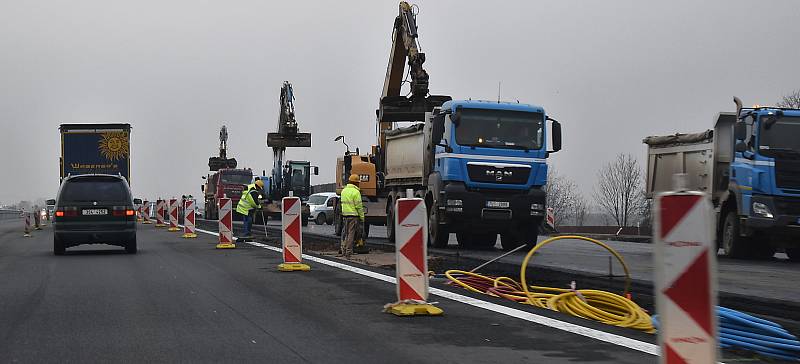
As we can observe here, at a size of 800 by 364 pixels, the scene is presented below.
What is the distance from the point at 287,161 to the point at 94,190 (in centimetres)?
3289

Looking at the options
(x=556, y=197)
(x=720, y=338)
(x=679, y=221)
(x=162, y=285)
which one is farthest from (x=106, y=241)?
(x=556, y=197)

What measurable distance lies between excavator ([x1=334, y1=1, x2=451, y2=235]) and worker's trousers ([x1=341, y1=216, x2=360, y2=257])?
26.8 feet

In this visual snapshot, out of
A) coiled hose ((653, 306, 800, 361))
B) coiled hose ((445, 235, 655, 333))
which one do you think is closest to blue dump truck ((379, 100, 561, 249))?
coiled hose ((445, 235, 655, 333))

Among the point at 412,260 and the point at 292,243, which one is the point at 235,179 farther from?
the point at 412,260

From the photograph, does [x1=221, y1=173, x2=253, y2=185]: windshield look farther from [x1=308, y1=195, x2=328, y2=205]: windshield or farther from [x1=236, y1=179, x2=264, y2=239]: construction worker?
[x1=236, y1=179, x2=264, y2=239]: construction worker

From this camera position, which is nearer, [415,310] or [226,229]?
[415,310]

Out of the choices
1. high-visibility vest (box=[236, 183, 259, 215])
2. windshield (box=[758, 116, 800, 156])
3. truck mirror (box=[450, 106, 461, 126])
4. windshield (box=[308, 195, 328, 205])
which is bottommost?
windshield (box=[308, 195, 328, 205])

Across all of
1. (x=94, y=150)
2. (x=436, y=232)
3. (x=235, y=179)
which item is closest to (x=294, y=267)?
(x=436, y=232)

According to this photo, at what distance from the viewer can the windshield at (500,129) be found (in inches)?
823

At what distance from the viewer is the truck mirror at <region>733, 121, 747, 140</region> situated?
19031 millimetres

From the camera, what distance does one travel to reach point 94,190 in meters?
20.2

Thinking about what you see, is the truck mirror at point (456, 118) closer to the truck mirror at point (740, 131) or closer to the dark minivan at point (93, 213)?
the truck mirror at point (740, 131)

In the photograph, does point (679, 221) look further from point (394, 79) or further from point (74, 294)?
point (394, 79)

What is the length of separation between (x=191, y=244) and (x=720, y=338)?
1929cm
